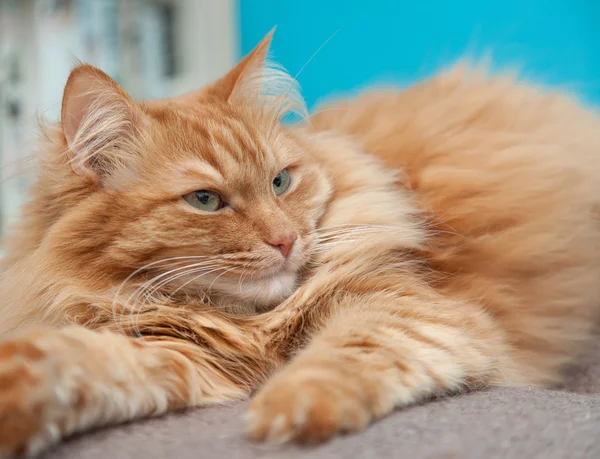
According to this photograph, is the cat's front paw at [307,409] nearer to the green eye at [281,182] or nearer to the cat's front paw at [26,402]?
the cat's front paw at [26,402]

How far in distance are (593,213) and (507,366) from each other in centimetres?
72

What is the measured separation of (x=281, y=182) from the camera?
4.75 feet

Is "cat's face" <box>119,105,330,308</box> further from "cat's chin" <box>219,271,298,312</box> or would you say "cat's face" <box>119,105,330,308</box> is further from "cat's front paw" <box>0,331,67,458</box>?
"cat's front paw" <box>0,331,67,458</box>

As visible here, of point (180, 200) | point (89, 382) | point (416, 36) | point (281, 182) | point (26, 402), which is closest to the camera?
point (26, 402)

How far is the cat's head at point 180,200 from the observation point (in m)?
1.23

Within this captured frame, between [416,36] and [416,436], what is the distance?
2.38 m

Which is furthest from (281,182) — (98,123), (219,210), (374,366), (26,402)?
(26,402)

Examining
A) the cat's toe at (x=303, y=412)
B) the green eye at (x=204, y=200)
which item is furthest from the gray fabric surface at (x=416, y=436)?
the green eye at (x=204, y=200)

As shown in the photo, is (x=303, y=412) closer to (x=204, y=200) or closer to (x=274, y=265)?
(x=274, y=265)

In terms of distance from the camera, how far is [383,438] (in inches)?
36.1

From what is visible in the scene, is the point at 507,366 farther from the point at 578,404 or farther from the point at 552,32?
the point at 552,32

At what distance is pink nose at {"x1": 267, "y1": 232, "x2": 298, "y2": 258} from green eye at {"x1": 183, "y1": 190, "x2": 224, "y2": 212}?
0.14 meters

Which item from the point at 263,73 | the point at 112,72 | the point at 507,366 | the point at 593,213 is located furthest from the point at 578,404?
the point at 112,72

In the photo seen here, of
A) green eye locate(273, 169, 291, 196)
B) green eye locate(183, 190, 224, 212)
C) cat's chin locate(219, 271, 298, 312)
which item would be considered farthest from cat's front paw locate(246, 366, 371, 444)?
green eye locate(273, 169, 291, 196)
